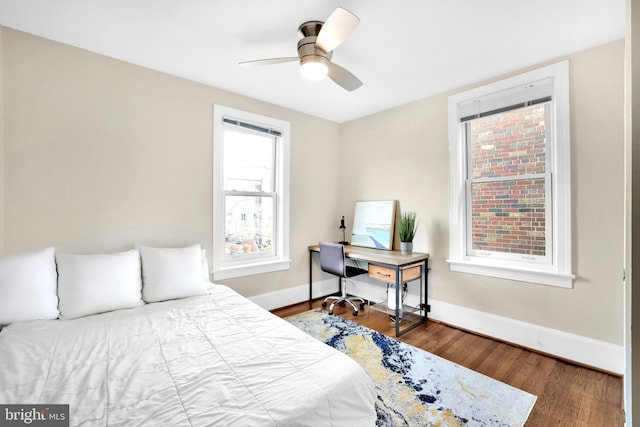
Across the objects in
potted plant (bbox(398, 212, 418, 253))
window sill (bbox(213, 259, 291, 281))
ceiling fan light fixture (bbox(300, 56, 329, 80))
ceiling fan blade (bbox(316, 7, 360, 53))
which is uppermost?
ceiling fan blade (bbox(316, 7, 360, 53))

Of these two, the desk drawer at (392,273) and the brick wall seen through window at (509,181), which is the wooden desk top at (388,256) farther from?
the brick wall seen through window at (509,181)

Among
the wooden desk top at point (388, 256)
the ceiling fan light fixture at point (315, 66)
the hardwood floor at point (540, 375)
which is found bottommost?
the hardwood floor at point (540, 375)

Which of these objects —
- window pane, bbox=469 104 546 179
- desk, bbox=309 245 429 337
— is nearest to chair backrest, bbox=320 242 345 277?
desk, bbox=309 245 429 337

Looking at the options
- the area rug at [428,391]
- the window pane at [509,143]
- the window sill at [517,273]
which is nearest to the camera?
the area rug at [428,391]

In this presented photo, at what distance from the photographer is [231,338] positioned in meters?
1.55

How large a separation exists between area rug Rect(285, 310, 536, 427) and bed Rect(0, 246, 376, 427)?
27.0 inches

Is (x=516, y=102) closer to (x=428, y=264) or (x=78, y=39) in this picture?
(x=428, y=264)

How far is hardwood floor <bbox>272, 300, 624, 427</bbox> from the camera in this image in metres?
1.70

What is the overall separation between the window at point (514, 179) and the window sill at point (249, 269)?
6.46ft

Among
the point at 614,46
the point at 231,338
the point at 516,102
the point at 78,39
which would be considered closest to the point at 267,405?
the point at 231,338

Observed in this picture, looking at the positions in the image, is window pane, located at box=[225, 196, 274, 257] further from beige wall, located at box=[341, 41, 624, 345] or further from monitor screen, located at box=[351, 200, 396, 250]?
beige wall, located at box=[341, 41, 624, 345]

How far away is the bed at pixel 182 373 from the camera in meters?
1.00

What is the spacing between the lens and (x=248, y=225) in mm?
3322

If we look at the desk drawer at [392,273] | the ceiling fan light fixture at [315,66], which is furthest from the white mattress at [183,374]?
the ceiling fan light fixture at [315,66]
